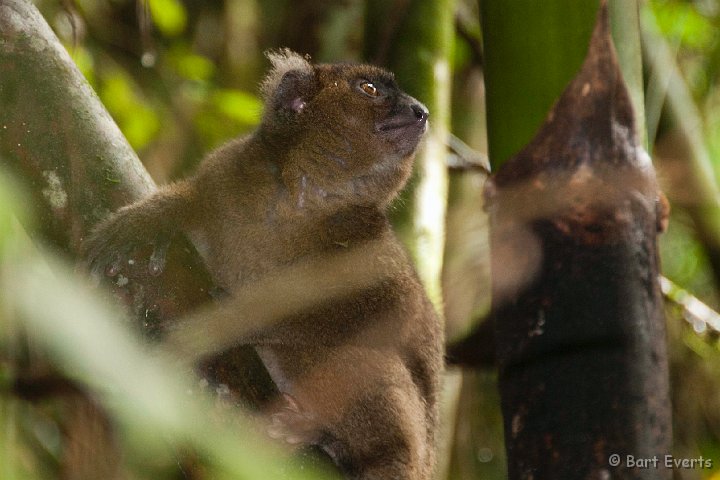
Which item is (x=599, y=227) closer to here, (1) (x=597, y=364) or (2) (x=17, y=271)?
(1) (x=597, y=364)

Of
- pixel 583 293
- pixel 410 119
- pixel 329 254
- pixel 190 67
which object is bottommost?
pixel 190 67

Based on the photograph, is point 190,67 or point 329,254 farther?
point 190,67

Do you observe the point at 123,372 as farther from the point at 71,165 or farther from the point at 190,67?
the point at 190,67

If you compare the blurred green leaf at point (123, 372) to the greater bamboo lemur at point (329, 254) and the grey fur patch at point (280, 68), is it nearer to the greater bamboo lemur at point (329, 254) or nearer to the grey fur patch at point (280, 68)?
the greater bamboo lemur at point (329, 254)

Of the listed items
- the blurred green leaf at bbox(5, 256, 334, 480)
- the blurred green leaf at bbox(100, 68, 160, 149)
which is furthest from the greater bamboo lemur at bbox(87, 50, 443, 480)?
the blurred green leaf at bbox(5, 256, 334, 480)

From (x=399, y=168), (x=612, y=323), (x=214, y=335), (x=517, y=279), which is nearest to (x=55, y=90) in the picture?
(x=214, y=335)

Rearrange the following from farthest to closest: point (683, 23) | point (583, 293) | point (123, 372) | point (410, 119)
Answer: point (683, 23), point (410, 119), point (583, 293), point (123, 372)

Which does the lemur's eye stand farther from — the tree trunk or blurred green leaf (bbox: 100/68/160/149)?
the tree trunk

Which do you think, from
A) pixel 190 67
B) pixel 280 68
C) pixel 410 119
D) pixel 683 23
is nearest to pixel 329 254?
pixel 410 119
